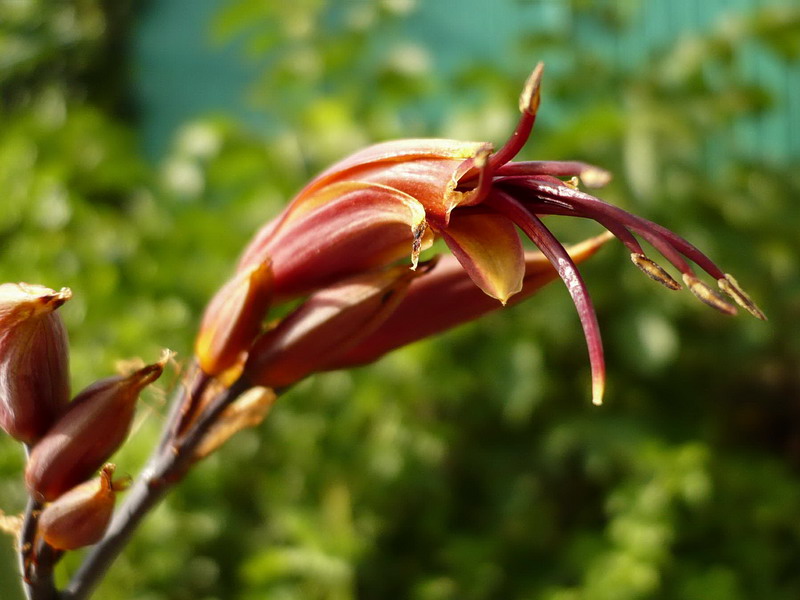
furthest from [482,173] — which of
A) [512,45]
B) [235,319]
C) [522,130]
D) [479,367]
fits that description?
[512,45]

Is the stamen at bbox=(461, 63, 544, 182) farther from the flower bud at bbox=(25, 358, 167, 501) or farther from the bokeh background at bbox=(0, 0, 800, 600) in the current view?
the bokeh background at bbox=(0, 0, 800, 600)

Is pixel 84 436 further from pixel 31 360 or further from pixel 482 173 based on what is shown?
pixel 482 173

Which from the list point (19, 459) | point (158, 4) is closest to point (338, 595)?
point (19, 459)

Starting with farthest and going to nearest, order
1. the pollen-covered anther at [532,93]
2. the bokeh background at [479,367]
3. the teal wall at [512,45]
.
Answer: the teal wall at [512,45]
the bokeh background at [479,367]
the pollen-covered anther at [532,93]

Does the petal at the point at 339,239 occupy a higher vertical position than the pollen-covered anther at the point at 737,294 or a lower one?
higher

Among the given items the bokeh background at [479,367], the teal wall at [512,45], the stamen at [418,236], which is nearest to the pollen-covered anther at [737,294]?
the stamen at [418,236]

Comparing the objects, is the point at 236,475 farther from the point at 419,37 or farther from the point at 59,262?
the point at 419,37

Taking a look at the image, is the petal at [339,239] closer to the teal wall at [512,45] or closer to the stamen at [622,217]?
the stamen at [622,217]

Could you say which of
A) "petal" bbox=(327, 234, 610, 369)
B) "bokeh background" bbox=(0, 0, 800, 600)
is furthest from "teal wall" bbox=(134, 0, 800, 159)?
"petal" bbox=(327, 234, 610, 369)
